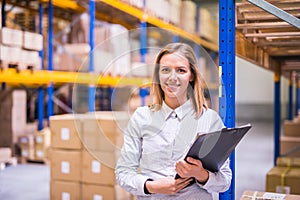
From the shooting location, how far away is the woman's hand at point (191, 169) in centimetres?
179

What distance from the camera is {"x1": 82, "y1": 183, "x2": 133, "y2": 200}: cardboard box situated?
14.8ft

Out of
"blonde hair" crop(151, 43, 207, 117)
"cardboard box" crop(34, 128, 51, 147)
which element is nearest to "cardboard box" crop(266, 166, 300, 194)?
"blonde hair" crop(151, 43, 207, 117)

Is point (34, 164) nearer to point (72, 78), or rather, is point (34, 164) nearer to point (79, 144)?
point (72, 78)

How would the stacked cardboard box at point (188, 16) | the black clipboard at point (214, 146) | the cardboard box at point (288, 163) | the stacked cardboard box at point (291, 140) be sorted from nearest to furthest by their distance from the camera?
the black clipboard at point (214, 146)
the cardboard box at point (288, 163)
the stacked cardboard box at point (291, 140)
the stacked cardboard box at point (188, 16)

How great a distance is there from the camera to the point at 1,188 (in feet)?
18.9

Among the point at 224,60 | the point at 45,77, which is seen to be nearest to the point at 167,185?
the point at 224,60

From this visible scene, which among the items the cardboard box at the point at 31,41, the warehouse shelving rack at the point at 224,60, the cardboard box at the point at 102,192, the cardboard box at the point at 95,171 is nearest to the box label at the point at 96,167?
the cardboard box at the point at 95,171

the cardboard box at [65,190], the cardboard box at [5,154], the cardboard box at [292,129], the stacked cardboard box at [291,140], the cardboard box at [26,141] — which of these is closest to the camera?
the cardboard box at [65,190]

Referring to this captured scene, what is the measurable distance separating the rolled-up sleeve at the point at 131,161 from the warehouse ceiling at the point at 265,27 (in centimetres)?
97

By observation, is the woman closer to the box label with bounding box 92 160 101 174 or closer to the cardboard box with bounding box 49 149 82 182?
the box label with bounding box 92 160 101 174

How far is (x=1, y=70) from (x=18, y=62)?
0.31 metres

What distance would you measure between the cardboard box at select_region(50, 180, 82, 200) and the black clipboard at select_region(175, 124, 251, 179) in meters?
3.08

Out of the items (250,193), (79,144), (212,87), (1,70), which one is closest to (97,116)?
(79,144)

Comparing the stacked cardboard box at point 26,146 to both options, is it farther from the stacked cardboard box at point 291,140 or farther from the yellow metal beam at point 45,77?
the stacked cardboard box at point 291,140
